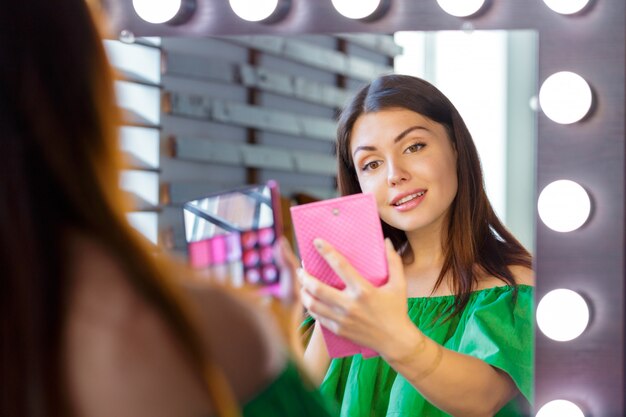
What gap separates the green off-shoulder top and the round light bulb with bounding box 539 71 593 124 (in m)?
0.16

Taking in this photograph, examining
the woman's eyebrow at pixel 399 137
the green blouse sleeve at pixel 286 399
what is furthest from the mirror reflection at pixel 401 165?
the green blouse sleeve at pixel 286 399

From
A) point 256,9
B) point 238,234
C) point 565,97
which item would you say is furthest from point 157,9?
point 565,97

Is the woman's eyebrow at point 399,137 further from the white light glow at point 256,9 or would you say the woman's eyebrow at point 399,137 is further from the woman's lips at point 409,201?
the white light glow at point 256,9

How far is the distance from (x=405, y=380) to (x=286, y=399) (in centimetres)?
33

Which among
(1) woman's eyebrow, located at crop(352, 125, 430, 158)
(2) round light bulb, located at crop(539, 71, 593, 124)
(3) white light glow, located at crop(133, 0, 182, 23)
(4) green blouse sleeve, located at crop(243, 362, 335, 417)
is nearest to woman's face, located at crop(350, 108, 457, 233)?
(1) woman's eyebrow, located at crop(352, 125, 430, 158)

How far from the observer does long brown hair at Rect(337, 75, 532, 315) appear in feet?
2.45

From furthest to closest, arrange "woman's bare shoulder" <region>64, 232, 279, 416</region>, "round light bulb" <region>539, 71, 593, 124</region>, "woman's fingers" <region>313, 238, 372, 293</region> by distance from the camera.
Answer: "round light bulb" <region>539, 71, 593, 124</region> < "woman's fingers" <region>313, 238, 372, 293</region> < "woman's bare shoulder" <region>64, 232, 279, 416</region>

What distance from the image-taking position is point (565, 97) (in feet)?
2.60

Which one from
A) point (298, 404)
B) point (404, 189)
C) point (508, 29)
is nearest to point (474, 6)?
point (508, 29)

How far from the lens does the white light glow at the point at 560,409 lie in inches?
31.5

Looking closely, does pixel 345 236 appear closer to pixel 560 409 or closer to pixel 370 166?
pixel 370 166

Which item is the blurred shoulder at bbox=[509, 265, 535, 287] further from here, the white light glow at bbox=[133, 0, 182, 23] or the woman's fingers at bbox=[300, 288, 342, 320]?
the white light glow at bbox=[133, 0, 182, 23]

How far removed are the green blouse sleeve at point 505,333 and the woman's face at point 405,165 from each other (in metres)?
0.08

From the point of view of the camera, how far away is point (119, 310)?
0.35m
